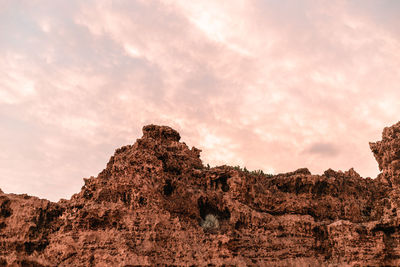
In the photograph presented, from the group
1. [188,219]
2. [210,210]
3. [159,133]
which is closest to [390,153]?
[210,210]

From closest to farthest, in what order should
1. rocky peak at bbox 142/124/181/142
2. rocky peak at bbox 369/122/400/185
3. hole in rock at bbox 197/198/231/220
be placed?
hole in rock at bbox 197/198/231/220 → rocky peak at bbox 142/124/181/142 → rocky peak at bbox 369/122/400/185

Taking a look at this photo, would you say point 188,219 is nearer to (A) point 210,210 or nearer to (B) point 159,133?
(A) point 210,210

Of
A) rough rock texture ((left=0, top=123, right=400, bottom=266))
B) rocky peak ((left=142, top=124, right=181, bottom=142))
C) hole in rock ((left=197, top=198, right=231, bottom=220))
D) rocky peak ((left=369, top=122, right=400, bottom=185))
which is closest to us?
rough rock texture ((left=0, top=123, right=400, bottom=266))

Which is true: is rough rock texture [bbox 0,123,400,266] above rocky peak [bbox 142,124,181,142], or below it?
below

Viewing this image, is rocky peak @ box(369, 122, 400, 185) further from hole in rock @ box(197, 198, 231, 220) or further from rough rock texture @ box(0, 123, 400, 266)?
hole in rock @ box(197, 198, 231, 220)

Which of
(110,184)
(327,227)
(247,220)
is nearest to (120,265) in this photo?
(110,184)

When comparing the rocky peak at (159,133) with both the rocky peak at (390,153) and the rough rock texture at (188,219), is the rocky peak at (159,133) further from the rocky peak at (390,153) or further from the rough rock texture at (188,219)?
the rocky peak at (390,153)

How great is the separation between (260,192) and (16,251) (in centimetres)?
1845

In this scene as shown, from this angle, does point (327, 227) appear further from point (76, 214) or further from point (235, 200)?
point (76, 214)

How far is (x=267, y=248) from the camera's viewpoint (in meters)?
25.8

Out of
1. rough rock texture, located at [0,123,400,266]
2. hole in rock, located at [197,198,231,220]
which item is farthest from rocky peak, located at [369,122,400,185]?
hole in rock, located at [197,198,231,220]

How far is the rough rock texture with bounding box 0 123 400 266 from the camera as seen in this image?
22.8 metres

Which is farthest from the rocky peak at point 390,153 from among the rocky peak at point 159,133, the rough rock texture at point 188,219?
the rocky peak at point 159,133

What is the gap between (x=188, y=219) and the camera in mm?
25109
